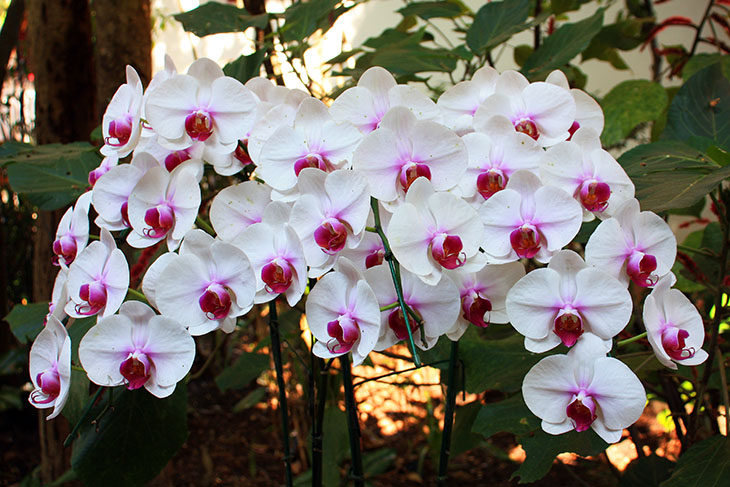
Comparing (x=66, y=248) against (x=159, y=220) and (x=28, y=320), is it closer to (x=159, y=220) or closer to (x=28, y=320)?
(x=159, y=220)

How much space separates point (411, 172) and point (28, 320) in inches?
20.3

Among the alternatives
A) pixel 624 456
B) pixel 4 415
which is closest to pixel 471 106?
pixel 624 456

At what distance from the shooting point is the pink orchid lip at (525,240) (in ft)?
1.32

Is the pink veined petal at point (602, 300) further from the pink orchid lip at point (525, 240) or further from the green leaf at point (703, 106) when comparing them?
the green leaf at point (703, 106)

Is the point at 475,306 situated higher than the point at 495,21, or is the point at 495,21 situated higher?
the point at 495,21

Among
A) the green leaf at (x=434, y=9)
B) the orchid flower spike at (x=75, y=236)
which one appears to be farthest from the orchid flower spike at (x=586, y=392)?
the green leaf at (x=434, y=9)

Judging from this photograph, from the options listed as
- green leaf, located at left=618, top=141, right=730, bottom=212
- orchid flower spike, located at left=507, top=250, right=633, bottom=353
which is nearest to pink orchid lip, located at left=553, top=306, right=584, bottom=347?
orchid flower spike, located at left=507, top=250, right=633, bottom=353

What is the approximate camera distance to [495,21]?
82cm

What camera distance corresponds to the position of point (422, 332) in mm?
394

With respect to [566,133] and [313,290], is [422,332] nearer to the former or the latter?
[313,290]

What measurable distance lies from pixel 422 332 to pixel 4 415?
218 cm

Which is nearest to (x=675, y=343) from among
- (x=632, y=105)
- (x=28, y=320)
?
(x=28, y=320)

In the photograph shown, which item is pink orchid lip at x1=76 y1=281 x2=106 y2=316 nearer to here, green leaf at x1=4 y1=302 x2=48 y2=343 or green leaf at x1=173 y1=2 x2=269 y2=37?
green leaf at x1=4 y1=302 x2=48 y2=343

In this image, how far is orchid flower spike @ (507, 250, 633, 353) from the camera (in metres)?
0.39
